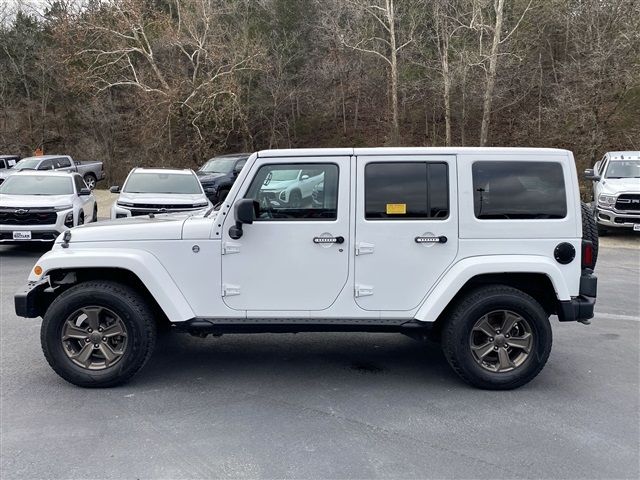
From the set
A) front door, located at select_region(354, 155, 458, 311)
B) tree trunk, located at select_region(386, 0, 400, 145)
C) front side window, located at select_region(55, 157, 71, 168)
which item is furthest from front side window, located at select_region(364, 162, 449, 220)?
tree trunk, located at select_region(386, 0, 400, 145)

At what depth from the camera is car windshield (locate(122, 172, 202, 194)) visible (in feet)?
39.7

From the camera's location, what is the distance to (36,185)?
11.6m

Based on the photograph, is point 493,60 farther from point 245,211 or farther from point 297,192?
point 245,211

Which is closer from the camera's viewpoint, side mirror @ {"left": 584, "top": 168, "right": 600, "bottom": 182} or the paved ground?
the paved ground

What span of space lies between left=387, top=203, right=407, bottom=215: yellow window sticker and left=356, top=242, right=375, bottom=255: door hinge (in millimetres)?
302

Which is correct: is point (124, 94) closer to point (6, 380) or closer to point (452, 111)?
point (452, 111)

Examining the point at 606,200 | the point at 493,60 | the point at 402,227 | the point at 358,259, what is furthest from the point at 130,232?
the point at 493,60

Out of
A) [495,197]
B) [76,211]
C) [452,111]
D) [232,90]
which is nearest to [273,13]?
[232,90]

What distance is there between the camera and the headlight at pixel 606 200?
1283 cm

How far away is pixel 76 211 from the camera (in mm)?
11055

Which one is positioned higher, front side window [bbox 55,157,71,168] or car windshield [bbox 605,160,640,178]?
front side window [bbox 55,157,71,168]

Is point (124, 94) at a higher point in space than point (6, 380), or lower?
higher

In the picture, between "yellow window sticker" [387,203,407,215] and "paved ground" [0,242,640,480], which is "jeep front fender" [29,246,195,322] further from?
"yellow window sticker" [387,203,407,215]

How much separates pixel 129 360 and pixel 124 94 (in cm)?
2944
